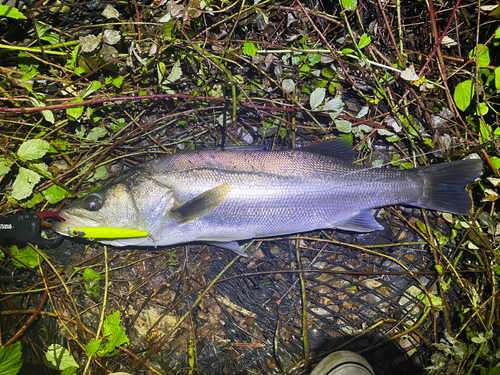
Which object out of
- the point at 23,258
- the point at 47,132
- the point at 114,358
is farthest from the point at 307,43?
the point at 114,358

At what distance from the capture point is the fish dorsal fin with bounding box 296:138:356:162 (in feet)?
9.00

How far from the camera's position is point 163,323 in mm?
2850

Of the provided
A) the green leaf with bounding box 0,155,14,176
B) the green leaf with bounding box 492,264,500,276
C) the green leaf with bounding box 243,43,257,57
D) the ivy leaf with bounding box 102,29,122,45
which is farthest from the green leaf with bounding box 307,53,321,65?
the green leaf with bounding box 0,155,14,176

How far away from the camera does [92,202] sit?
2447mm

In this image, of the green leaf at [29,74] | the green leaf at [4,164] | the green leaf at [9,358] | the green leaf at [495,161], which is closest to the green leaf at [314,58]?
the green leaf at [495,161]

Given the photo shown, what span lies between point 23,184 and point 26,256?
70 cm

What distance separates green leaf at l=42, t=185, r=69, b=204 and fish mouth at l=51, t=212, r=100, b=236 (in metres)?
0.32

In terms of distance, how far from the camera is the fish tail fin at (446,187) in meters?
2.62

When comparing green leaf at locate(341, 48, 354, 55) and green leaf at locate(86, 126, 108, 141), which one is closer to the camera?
green leaf at locate(341, 48, 354, 55)

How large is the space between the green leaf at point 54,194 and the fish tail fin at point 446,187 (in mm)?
3369

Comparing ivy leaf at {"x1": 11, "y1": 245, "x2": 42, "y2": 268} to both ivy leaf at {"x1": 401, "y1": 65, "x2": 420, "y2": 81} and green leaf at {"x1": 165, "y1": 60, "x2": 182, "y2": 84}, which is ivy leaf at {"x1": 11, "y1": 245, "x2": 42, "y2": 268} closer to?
green leaf at {"x1": 165, "y1": 60, "x2": 182, "y2": 84}

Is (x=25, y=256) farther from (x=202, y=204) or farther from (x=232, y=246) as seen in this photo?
(x=232, y=246)

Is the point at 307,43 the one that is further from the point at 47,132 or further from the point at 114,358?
the point at 114,358

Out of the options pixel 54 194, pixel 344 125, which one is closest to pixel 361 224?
pixel 344 125
